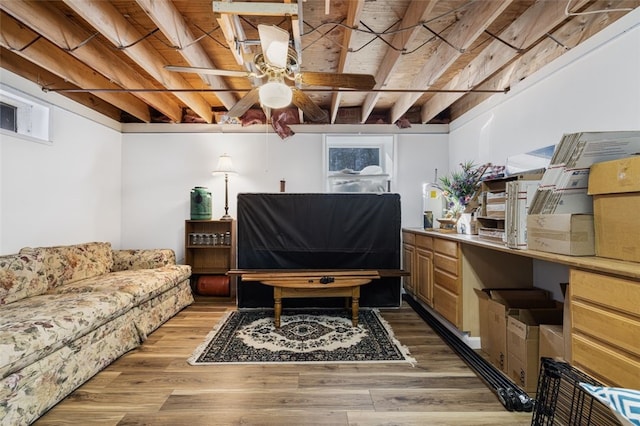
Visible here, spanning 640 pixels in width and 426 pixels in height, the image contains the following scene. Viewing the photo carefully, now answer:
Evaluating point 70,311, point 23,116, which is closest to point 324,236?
point 70,311

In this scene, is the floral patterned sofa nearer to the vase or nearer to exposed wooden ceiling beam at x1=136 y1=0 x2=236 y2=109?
exposed wooden ceiling beam at x1=136 y1=0 x2=236 y2=109

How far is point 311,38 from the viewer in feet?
8.93

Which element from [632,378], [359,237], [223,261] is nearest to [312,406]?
[632,378]

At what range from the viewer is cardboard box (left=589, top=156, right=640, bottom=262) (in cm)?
134

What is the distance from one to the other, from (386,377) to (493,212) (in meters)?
1.55

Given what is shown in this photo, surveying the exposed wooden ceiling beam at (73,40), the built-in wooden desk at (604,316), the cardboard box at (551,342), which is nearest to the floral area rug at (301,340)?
the cardboard box at (551,342)

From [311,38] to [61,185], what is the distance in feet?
10.5

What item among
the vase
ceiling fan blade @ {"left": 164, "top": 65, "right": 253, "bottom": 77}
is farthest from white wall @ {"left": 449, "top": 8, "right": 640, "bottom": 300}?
ceiling fan blade @ {"left": 164, "top": 65, "right": 253, "bottom": 77}

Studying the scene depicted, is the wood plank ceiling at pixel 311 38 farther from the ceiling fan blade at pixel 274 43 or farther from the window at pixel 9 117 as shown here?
the window at pixel 9 117

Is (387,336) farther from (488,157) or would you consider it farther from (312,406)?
(488,157)

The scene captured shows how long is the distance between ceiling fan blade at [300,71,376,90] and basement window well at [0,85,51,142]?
2824 mm

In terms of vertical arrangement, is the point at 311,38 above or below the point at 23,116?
above

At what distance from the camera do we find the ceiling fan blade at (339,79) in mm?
2402

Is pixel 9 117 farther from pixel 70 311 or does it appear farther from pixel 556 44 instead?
pixel 556 44
